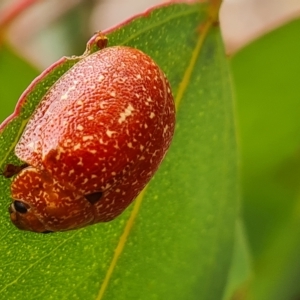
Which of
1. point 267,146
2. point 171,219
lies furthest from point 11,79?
point 267,146

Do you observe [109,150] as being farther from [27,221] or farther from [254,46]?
[254,46]

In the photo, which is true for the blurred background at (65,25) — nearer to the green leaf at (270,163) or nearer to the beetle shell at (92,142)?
the green leaf at (270,163)

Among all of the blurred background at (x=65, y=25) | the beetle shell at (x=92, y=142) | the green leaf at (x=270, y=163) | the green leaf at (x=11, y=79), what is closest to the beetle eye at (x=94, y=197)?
→ the beetle shell at (x=92, y=142)

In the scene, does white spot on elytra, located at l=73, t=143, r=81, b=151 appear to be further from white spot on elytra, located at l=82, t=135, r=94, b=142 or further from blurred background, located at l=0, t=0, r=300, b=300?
blurred background, located at l=0, t=0, r=300, b=300

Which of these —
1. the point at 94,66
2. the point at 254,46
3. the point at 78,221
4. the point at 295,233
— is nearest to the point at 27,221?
the point at 78,221

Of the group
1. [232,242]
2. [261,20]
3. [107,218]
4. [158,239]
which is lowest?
[261,20]

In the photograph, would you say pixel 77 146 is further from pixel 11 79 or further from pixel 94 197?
pixel 11 79
